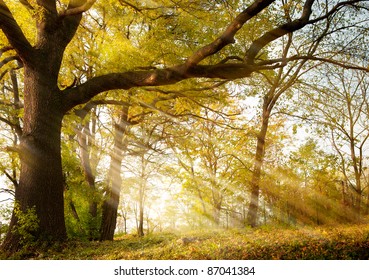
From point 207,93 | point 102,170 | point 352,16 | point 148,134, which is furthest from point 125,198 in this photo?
point 352,16

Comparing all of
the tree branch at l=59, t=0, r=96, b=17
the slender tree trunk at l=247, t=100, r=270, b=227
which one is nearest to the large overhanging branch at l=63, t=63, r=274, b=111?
the tree branch at l=59, t=0, r=96, b=17

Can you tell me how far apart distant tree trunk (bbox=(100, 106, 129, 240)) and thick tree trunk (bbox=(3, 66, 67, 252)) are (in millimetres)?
5137

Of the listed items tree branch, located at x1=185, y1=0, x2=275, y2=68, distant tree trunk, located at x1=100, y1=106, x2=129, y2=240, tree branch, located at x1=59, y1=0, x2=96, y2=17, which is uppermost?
tree branch, located at x1=59, y1=0, x2=96, y2=17

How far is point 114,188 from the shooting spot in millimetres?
12312

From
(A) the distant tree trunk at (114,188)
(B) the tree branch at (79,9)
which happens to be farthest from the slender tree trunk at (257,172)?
(B) the tree branch at (79,9)

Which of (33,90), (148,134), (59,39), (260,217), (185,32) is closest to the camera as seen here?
(33,90)

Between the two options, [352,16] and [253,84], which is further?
[253,84]

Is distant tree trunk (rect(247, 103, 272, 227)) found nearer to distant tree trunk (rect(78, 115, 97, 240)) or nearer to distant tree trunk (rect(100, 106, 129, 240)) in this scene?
distant tree trunk (rect(100, 106, 129, 240))

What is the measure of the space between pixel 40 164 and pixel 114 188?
597 centimetres

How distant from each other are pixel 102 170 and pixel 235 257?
13832mm

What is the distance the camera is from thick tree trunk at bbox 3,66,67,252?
6.27m

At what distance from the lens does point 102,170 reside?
1731cm
